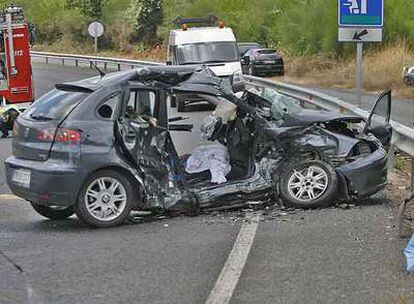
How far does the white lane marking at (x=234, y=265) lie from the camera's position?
17.7ft

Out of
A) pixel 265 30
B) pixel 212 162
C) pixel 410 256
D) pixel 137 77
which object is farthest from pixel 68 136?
pixel 265 30

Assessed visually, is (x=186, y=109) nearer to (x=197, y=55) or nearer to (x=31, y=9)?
(x=197, y=55)

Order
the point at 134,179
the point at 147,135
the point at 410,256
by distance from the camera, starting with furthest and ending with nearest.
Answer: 1. the point at 147,135
2. the point at 134,179
3. the point at 410,256

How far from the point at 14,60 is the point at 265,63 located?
18694 millimetres

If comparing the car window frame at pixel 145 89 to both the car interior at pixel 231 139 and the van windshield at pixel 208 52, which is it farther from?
the van windshield at pixel 208 52

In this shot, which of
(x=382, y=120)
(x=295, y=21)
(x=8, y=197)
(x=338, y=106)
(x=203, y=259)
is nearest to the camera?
(x=203, y=259)

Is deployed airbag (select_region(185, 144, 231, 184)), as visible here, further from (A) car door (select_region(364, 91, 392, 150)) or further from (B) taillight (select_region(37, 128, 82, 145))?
(A) car door (select_region(364, 91, 392, 150))

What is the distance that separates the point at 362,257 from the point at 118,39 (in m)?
52.4

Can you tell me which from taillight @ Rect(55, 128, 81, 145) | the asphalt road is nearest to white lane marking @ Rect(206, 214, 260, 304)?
the asphalt road

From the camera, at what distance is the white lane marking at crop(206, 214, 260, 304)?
541 cm

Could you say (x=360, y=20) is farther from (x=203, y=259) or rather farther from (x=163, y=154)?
(x=203, y=259)

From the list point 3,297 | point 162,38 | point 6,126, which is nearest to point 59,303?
point 3,297

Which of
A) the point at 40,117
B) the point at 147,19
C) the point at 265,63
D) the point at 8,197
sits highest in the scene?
the point at 40,117

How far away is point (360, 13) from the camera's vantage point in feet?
41.1
